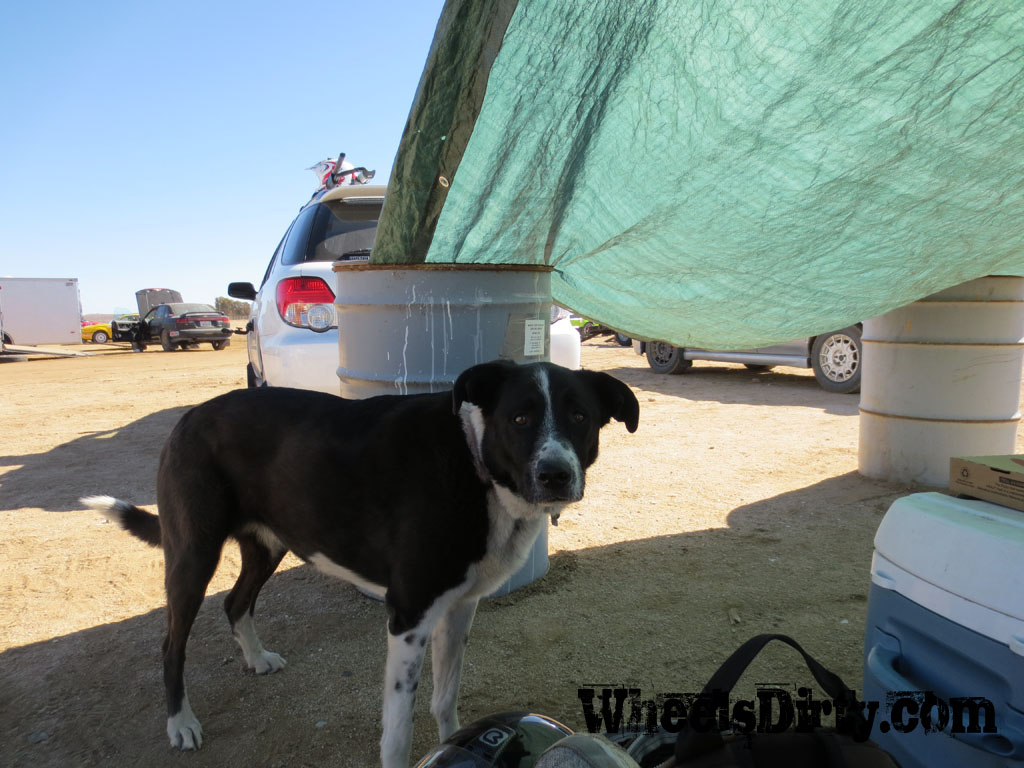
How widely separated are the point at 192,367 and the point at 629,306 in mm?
16000

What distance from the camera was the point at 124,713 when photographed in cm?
255

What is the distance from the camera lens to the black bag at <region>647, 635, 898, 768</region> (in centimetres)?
142

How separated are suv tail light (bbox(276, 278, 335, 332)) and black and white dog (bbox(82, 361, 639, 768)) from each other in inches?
79.4

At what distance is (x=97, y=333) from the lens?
104 ft

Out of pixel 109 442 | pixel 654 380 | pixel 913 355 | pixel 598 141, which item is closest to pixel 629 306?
pixel 598 141

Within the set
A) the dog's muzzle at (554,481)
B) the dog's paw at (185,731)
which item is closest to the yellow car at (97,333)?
the dog's paw at (185,731)

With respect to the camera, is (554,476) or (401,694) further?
(401,694)

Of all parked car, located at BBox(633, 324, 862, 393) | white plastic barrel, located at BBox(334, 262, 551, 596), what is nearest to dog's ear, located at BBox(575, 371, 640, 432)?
white plastic barrel, located at BBox(334, 262, 551, 596)

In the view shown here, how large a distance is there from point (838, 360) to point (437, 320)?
26.5 ft

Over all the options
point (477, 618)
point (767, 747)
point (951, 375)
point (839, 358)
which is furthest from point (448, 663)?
point (839, 358)

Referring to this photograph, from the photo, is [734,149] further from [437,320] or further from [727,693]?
[727,693]

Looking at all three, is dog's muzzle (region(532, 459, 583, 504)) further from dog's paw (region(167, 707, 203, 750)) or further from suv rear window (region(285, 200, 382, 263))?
suv rear window (region(285, 200, 382, 263))

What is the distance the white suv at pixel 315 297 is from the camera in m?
4.57

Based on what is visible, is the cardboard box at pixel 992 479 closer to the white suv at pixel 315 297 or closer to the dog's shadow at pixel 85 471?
the white suv at pixel 315 297
